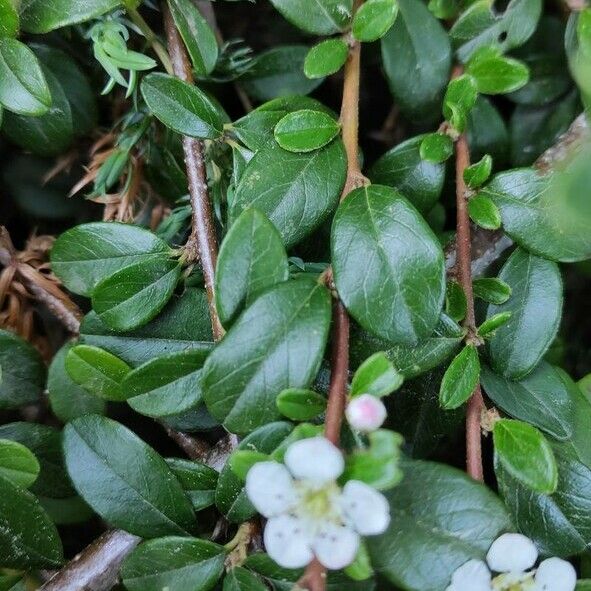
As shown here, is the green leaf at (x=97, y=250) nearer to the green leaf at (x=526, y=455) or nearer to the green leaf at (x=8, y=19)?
the green leaf at (x=8, y=19)

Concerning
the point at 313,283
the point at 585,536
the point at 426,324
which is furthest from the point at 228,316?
the point at 585,536

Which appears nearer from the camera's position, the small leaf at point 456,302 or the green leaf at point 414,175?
the small leaf at point 456,302

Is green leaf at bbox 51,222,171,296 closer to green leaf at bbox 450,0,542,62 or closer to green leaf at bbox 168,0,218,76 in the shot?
green leaf at bbox 168,0,218,76

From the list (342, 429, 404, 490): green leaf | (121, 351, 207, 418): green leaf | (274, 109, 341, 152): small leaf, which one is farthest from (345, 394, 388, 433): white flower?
(274, 109, 341, 152): small leaf

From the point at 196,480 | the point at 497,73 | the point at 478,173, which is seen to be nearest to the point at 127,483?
the point at 196,480

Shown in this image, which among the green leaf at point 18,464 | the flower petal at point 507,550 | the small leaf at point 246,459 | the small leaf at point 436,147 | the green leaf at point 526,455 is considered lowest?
the flower petal at point 507,550

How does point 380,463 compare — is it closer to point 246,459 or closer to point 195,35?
point 246,459

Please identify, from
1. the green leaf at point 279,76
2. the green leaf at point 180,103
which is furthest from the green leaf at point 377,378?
the green leaf at point 279,76
